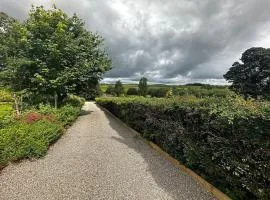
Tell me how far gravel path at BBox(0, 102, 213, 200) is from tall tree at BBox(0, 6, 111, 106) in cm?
955

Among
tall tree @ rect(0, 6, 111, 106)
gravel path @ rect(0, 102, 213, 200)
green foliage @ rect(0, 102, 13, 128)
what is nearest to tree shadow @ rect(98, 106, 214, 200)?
gravel path @ rect(0, 102, 213, 200)

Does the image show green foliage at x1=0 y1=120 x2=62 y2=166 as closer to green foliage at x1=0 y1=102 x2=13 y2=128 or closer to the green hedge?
green foliage at x1=0 y1=102 x2=13 y2=128

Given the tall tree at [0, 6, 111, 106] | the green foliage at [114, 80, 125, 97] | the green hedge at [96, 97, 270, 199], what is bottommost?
the green foliage at [114, 80, 125, 97]

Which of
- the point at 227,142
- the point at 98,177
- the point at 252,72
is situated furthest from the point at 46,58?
the point at 252,72

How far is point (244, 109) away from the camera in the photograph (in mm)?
3916

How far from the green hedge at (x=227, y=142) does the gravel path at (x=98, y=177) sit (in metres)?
0.53

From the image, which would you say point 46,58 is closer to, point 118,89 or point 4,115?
point 4,115

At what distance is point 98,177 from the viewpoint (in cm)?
540

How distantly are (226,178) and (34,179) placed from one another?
417cm

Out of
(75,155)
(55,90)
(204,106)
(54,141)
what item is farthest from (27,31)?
(204,106)

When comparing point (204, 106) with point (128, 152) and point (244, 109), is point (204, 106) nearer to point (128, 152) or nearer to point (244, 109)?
point (244, 109)

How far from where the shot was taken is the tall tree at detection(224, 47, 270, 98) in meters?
32.6

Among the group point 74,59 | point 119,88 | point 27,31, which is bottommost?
point 119,88

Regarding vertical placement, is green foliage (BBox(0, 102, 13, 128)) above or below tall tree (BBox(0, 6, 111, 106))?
below
